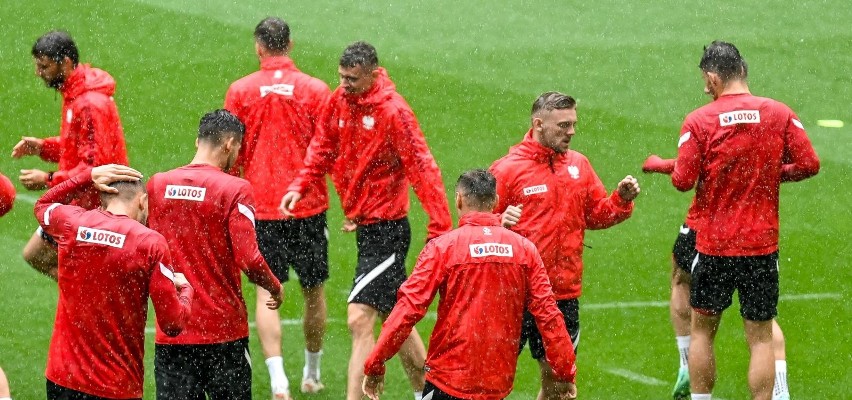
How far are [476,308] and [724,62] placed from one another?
8.23 feet

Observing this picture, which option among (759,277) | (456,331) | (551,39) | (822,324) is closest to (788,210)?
(822,324)

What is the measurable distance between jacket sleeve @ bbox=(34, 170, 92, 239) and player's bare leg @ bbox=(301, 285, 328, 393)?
2.58 m

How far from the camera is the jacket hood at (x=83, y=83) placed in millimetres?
9219

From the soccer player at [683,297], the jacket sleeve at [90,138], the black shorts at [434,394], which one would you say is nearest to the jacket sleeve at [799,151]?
the soccer player at [683,297]

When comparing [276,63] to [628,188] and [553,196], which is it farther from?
[628,188]

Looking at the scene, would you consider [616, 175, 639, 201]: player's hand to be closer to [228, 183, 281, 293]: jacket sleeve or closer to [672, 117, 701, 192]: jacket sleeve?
[672, 117, 701, 192]: jacket sleeve

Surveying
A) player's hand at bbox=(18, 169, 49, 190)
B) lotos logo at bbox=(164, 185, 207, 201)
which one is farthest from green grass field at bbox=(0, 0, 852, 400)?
lotos logo at bbox=(164, 185, 207, 201)

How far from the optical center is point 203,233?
7.16 meters

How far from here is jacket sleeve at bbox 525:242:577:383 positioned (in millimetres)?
6723

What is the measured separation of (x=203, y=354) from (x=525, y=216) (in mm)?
1946

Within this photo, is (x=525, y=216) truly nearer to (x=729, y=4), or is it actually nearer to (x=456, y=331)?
(x=456, y=331)

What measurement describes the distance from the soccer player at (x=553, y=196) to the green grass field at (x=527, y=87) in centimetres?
262

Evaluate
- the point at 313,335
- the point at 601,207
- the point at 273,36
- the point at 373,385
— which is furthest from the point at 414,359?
the point at 273,36

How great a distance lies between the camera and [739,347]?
10359 millimetres
